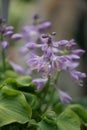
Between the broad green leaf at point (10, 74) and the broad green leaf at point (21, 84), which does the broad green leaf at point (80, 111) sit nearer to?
the broad green leaf at point (21, 84)

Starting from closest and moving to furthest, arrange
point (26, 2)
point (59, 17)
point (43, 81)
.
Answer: point (43, 81) → point (59, 17) → point (26, 2)

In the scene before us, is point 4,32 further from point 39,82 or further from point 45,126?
point 45,126

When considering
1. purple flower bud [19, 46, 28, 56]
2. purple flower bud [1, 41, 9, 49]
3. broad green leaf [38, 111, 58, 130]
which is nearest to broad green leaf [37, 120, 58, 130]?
broad green leaf [38, 111, 58, 130]

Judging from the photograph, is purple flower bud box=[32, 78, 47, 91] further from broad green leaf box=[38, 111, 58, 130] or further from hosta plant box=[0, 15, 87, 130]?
broad green leaf box=[38, 111, 58, 130]

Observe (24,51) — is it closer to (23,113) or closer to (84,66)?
(23,113)

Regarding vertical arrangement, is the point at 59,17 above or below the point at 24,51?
below


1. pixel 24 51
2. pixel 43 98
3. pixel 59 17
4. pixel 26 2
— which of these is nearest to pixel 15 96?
pixel 43 98
